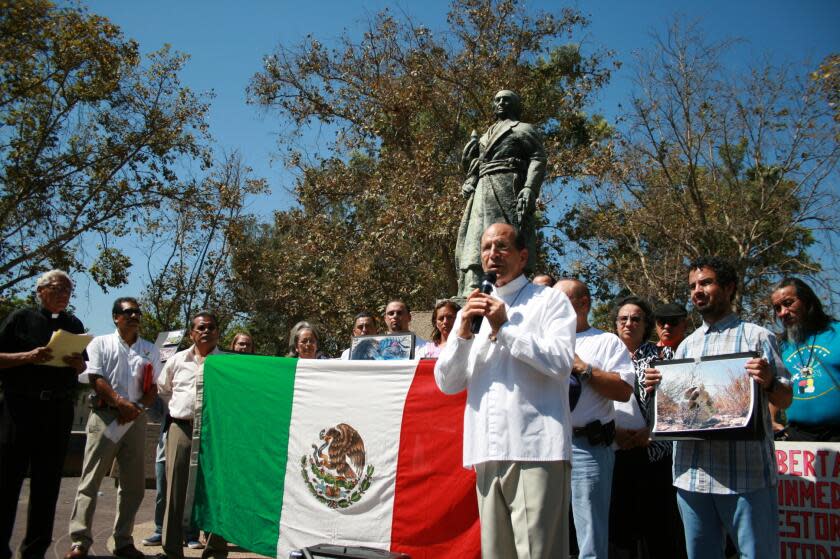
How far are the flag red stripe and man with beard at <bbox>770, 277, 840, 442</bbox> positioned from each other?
182 cm

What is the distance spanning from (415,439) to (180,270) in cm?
1831

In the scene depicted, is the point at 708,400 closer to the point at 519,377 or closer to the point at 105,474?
the point at 519,377

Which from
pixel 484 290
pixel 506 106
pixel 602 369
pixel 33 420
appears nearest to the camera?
pixel 484 290

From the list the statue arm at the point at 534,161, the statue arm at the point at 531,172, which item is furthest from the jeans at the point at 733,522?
the statue arm at the point at 534,161

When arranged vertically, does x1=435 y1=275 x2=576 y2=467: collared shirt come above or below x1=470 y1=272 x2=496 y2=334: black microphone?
below

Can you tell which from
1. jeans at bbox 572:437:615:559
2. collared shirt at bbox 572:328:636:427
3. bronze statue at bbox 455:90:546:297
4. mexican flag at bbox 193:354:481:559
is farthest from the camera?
bronze statue at bbox 455:90:546:297

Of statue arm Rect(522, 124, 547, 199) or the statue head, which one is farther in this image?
the statue head

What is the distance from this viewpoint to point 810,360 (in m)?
3.81

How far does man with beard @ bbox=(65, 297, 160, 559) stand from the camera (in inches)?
195

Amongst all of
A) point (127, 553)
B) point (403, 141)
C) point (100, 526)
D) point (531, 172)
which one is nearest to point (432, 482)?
point (127, 553)

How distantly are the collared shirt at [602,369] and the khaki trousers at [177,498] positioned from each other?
2617 mm

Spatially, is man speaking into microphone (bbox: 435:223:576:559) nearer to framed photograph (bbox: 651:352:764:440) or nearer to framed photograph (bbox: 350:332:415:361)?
framed photograph (bbox: 651:352:764:440)

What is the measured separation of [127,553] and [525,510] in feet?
11.3

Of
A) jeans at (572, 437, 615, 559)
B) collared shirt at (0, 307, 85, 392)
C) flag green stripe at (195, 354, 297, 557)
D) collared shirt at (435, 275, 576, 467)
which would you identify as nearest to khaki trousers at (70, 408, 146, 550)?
collared shirt at (0, 307, 85, 392)
